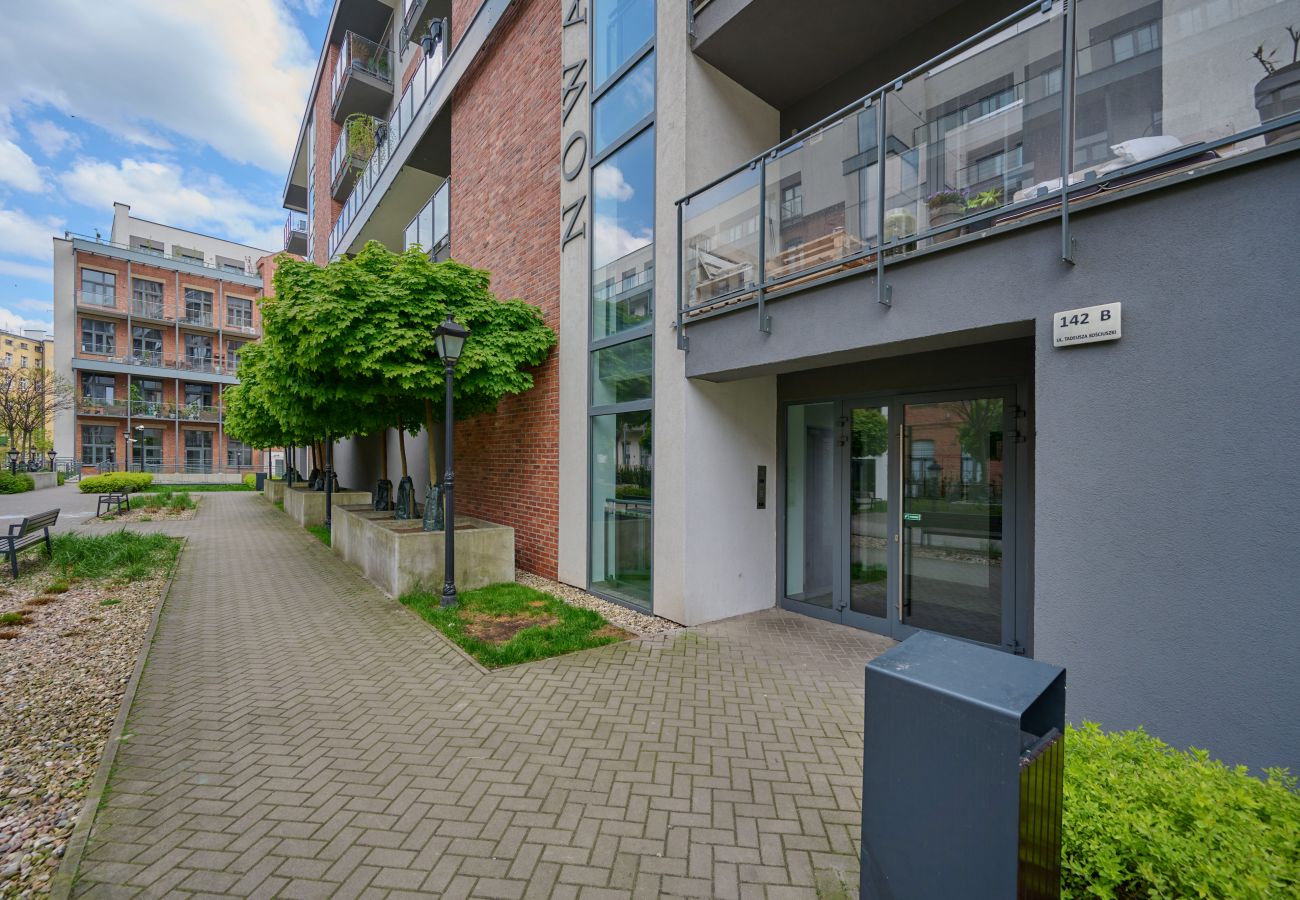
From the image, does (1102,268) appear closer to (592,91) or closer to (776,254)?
(776,254)

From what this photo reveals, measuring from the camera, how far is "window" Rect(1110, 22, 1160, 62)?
125 inches

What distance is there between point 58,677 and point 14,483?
27.6m

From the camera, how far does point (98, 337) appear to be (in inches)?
1374

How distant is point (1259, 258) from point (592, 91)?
7508 millimetres

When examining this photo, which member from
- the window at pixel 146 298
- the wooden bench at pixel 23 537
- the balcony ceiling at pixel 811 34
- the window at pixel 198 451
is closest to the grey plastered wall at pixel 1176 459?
the balcony ceiling at pixel 811 34

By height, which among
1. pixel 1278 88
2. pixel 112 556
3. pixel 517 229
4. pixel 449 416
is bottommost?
pixel 112 556

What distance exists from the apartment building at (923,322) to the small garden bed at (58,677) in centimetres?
476

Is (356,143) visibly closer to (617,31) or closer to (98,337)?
(617,31)

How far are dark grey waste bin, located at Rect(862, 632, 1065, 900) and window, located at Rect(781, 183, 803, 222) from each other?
439 cm

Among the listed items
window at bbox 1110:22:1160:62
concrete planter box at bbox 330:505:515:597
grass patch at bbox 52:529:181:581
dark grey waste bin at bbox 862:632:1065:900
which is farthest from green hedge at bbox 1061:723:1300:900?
grass patch at bbox 52:529:181:581

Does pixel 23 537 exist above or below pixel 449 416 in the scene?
below

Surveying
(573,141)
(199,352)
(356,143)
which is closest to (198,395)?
(199,352)

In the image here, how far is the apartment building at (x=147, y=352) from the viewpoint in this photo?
3391cm

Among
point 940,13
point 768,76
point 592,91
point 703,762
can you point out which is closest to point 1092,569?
point 703,762
